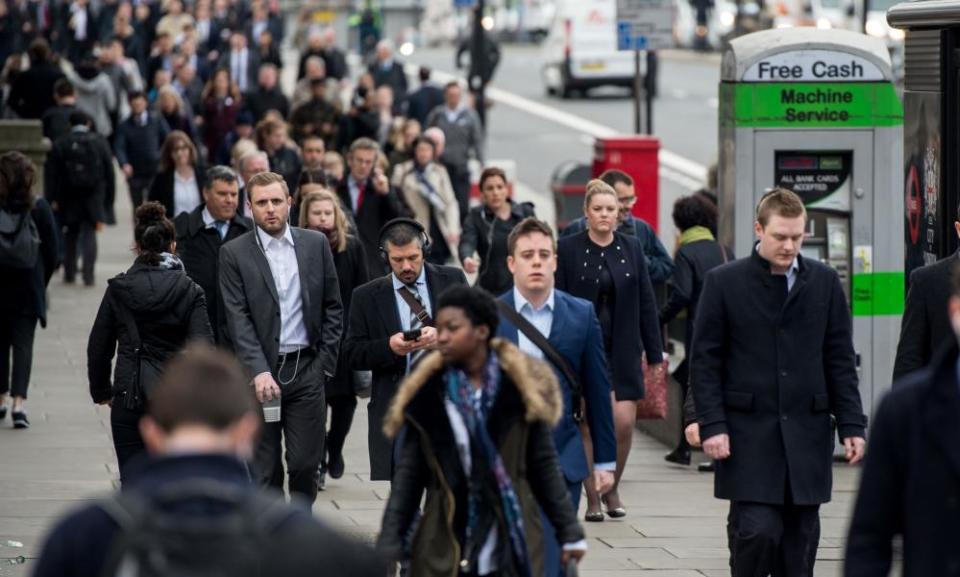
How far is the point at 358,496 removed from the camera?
36.1ft

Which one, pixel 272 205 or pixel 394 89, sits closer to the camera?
pixel 272 205

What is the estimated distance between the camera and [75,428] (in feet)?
42.4

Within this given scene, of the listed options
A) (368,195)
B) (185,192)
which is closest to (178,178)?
(185,192)

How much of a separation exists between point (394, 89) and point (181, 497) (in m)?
25.9

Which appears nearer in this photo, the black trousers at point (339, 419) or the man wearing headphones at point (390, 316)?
the man wearing headphones at point (390, 316)

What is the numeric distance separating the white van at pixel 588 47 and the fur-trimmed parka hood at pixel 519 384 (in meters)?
36.1

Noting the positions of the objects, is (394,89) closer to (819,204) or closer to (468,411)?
(819,204)

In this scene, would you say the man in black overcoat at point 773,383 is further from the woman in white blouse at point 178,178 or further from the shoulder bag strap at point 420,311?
the woman in white blouse at point 178,178

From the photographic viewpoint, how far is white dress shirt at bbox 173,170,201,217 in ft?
50.0

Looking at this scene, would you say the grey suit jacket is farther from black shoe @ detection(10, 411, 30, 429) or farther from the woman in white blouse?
the woman in white blouse

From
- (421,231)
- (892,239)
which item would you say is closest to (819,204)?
(892,239)

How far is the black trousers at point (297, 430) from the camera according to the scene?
912 centimetres

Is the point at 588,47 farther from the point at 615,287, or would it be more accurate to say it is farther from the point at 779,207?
the point at 779,207

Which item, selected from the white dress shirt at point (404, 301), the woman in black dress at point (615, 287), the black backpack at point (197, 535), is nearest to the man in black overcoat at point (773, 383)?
the white dress shirt at point (404, 301)
